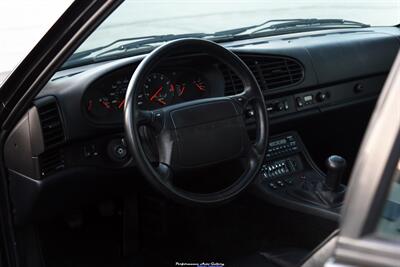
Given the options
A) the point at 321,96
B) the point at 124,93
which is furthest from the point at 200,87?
the point at 321,96

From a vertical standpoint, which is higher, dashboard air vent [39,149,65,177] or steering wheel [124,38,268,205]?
steering wheel [124,38,268,205]

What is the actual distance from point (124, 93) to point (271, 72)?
87cm

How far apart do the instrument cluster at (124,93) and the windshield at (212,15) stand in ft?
0.71

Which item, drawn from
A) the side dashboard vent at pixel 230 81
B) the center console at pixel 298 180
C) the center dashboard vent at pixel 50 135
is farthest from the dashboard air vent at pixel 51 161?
the center console at pixel 298 180

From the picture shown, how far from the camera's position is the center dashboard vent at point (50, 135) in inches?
96.2

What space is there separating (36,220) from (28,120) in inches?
20.6

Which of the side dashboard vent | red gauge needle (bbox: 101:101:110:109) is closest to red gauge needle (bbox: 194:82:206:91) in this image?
the side dashboard vent

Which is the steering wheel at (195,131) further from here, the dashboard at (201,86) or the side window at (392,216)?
the side window at (392,216)

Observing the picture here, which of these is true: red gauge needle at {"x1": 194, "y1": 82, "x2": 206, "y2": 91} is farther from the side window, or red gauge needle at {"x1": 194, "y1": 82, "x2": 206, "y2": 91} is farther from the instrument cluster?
the side window

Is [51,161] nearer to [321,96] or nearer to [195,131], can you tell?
[195,131]

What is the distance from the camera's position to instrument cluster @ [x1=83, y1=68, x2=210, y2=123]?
264cm

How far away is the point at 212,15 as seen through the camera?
410cm

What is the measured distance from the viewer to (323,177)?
3225 millimetres

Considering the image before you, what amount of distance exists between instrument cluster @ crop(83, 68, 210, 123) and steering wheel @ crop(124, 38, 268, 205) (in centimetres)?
23
